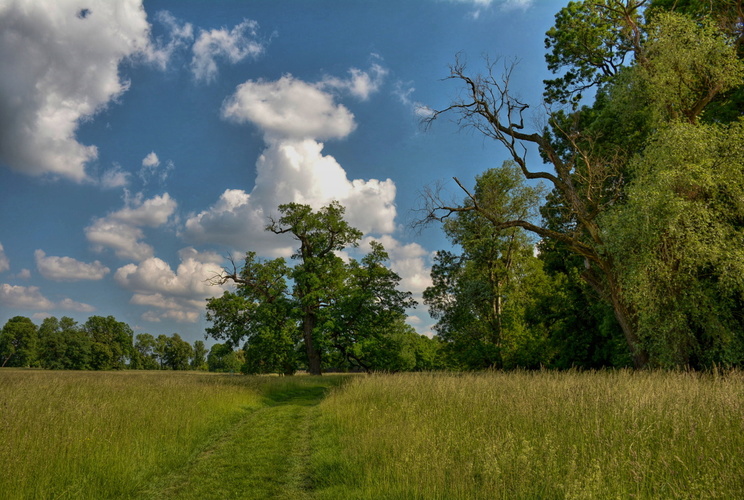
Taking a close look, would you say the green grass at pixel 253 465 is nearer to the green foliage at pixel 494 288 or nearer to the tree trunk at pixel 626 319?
the tree trunk at pixel 626 319

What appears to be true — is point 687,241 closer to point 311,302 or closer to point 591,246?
point 591,246

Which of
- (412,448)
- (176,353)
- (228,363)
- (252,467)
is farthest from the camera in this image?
(176,353)

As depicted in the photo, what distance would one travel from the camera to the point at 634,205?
14.6m

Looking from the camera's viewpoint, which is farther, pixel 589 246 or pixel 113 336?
pixel 113 336

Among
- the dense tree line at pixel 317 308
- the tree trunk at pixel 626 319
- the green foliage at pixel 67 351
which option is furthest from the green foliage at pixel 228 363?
the tree trunk at pixel 626 319

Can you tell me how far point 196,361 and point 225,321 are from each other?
131 meters

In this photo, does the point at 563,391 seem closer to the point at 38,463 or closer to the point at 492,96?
the point at 38,463

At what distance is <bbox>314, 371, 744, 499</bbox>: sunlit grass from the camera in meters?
4.55

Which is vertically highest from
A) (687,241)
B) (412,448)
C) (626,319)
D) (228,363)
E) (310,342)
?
(687,241)

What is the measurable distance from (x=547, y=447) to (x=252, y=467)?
5.22m

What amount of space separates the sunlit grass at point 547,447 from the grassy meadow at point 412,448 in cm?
3

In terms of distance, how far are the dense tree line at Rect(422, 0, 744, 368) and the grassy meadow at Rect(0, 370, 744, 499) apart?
246 inches

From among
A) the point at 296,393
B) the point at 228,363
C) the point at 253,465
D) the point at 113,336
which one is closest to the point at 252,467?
the point at 253,465

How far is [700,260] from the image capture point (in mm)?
13570
